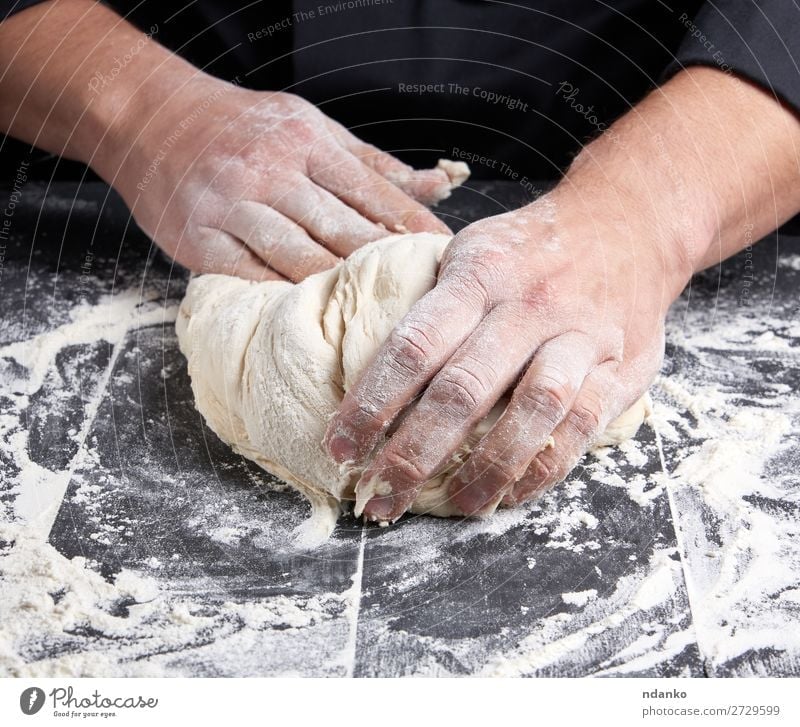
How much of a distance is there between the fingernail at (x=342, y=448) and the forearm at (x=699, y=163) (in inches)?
22.5

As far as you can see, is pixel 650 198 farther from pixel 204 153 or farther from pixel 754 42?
pixel 204 153

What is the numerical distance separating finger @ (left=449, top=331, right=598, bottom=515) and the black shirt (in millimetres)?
725

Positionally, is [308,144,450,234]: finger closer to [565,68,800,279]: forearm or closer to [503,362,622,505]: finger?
[565,68,800,279]: forearm

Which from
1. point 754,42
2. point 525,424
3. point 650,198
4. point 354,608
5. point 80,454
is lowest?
point 80,454

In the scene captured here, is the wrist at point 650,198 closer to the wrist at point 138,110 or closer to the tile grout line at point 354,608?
the tile grout line at point 354,608

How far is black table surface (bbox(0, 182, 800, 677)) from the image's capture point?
982mm

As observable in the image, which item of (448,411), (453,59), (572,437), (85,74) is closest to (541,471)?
(572,437)

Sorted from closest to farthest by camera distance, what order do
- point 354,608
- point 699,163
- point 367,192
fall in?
point 354,608
point 699,163
point 367,192

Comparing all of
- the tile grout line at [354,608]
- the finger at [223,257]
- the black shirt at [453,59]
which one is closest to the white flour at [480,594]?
the tile grout line at [354,608]

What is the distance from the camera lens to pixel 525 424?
3.50 ft

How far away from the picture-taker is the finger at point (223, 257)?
1.48 m

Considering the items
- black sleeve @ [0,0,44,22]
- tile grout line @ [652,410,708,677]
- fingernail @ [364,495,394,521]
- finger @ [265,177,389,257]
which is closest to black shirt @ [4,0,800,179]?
black sleeve @ [0,0,44,22]

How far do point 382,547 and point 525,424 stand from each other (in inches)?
9.6
